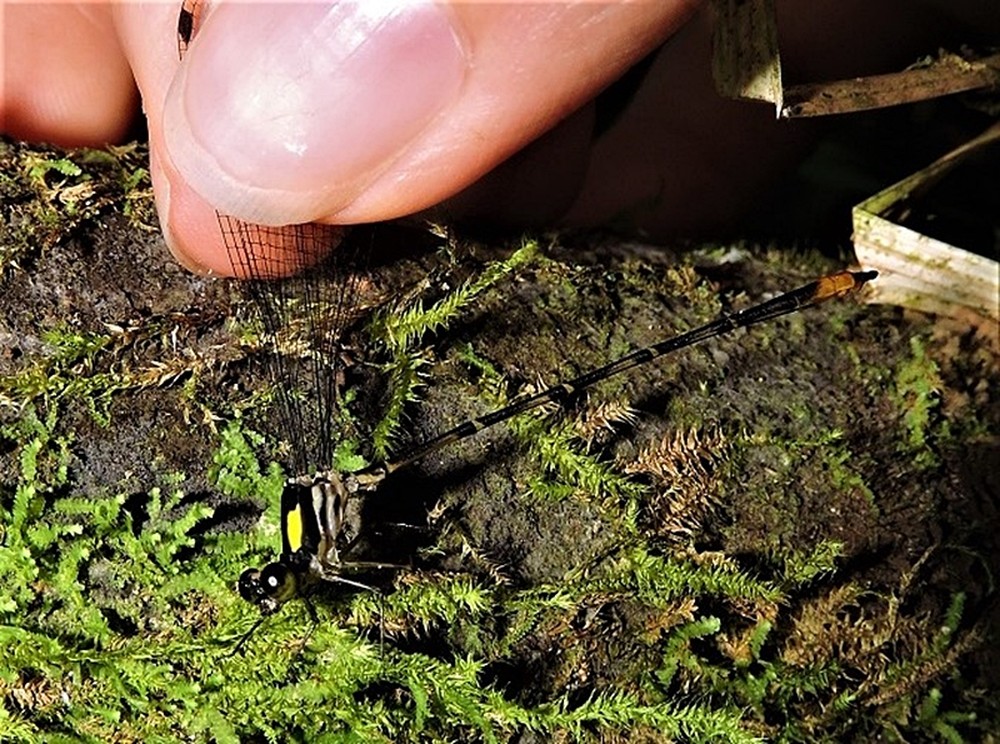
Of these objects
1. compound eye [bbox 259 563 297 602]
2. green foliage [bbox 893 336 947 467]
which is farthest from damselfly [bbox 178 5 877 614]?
green foliage [bbox 893 336 947 467]

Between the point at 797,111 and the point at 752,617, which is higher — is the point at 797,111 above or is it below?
above

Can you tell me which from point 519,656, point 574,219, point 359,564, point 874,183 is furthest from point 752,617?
point 874,183

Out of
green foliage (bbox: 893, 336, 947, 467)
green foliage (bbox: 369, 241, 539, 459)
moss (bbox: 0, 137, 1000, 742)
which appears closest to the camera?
moss (bbox: 0, 137, 1000, 742)

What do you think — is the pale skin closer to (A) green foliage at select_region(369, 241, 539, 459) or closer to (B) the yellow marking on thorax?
(A) green foliage at select_region(369, 241, 539, 459)

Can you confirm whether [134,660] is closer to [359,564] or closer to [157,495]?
[157,495]

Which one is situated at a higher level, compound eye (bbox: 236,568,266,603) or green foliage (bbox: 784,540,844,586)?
compound eye (bbox: 236,568,266,603)

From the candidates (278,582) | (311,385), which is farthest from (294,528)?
(311,385)

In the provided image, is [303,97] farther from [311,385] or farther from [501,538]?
[501,538]
